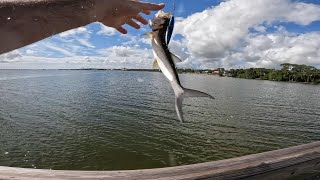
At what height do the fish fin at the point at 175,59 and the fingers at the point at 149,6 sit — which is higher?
the fingers at the point at 149,6

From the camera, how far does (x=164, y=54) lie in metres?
3.10

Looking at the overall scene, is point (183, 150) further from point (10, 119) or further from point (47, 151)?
point (10, 119)

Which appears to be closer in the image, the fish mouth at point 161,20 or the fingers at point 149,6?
the fingers at point 149,6

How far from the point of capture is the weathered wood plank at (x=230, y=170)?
4.34 meters

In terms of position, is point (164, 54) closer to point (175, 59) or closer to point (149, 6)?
point (175, 59)

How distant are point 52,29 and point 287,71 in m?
205

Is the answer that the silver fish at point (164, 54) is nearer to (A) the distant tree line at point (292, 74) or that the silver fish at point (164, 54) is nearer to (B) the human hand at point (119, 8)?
(B) the human hand at point (119, 8)

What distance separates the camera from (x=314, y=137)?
23172mm

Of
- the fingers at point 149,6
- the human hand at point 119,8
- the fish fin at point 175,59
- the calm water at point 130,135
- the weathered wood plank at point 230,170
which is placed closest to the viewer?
the human hand at point 119,8

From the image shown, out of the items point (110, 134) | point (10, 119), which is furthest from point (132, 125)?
point (10, 119)

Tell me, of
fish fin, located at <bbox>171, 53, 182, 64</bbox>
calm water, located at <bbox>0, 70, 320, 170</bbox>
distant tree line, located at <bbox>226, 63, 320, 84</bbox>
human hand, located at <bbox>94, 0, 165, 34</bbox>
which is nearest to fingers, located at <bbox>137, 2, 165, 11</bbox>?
human hand, located at <bbox>94, 0, 165, 34</bbox>

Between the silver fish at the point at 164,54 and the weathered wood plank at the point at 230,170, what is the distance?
1.75 m

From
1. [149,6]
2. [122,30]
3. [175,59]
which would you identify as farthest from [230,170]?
[149,6]

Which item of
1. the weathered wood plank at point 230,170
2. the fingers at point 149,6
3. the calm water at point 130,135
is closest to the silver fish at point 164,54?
the fingers at point 149,6
